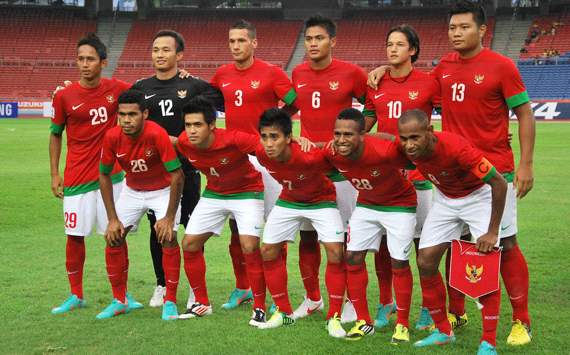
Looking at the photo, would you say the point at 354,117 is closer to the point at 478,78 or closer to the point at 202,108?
the point at 478,78

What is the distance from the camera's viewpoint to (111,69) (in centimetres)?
5016

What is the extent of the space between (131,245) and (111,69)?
42279mm

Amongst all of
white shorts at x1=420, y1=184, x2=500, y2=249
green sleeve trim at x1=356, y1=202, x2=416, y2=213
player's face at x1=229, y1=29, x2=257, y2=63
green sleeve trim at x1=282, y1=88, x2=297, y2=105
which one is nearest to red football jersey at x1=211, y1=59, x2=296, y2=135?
green sleeve trim at x1=282, y1=88, x2=297, y2=105

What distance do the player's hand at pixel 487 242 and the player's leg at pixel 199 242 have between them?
2333 mm

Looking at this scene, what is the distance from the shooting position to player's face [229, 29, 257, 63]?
22.7ft

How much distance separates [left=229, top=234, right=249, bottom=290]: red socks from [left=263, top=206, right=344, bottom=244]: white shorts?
2.82 feet

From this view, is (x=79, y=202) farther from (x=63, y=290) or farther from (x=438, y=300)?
(x=438, y=300)

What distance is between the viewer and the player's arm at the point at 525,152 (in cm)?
558

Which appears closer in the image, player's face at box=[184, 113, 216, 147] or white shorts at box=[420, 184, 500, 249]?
white shorts at box=[420, 184, 500, 249]

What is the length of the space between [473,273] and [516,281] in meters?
0.55

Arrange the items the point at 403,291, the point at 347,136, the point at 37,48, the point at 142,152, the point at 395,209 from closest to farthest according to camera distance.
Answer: the point at 347,136 < the point at 403,291 < the point at 395,209 < the point at 142,152 < the point at 37,48

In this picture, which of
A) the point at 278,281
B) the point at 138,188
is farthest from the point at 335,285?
the point at 138,188

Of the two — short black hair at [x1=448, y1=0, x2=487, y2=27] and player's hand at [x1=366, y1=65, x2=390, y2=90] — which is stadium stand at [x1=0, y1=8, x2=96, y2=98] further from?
short black hair at [x1=448, y1=0, x2=487, y2=27]

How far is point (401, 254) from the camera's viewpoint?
Result: 5867 millimetres
